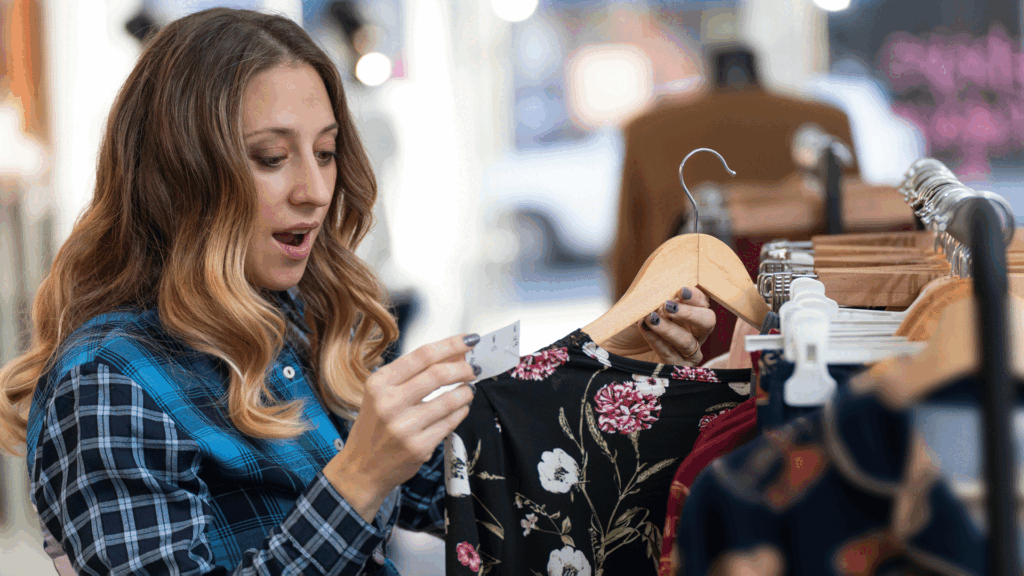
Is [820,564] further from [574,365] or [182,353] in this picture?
[182,353]

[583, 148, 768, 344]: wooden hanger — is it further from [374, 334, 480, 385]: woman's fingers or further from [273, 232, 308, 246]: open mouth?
[273, 232, 308, 246]: open mouth

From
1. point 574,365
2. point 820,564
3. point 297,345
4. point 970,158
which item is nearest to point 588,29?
point 970,158

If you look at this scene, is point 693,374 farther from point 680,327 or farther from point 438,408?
point 438,408

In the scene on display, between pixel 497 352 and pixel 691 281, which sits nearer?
pixel 497 352

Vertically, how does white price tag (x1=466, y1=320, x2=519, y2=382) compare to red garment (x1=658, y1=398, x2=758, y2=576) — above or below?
above

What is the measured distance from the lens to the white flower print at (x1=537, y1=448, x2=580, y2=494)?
3.13 ft

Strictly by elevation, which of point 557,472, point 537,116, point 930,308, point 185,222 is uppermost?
point 537,116

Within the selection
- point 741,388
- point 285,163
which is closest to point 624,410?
point 741,388

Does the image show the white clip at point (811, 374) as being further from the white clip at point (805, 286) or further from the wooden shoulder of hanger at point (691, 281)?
the wooden shoulder of hanger at point (691, 281)

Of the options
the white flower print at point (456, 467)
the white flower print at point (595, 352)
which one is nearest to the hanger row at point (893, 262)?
the white flower print at point (595, 352)

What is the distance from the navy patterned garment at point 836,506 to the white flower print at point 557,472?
1.31 ft

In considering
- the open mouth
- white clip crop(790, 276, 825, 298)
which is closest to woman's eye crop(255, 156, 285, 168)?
the open mouth

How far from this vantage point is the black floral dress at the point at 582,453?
95cm

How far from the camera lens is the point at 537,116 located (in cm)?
307
